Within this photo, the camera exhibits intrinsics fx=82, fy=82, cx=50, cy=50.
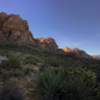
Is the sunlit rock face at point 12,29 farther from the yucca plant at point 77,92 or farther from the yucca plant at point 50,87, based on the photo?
the yucca plant at point 77,92

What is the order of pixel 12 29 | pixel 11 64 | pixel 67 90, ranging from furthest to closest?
1. pixel 12 29
2. pixel 11 64
3. pixel 67 90

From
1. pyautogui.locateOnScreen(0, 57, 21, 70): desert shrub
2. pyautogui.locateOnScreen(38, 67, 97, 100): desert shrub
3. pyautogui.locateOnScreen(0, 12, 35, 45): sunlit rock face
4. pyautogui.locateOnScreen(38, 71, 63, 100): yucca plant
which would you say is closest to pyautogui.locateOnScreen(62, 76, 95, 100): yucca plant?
pyautogui.locateOnScreen(38, 67, 97, 100): desert shrub

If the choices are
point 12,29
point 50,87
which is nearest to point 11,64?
point 50,87

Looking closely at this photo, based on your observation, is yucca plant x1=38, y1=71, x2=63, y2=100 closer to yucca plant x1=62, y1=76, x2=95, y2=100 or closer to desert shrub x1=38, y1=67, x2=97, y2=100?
desert shrub x1=38, y1=67, x2=97, y2=100

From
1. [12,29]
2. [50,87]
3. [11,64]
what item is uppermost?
[12,29]

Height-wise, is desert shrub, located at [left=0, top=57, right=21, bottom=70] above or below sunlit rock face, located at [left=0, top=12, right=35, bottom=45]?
below

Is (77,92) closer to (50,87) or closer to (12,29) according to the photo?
(50,87)

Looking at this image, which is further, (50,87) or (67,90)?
(50,87)

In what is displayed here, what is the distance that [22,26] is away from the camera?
83750mm

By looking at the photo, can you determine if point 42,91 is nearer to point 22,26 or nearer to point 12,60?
point 12,60

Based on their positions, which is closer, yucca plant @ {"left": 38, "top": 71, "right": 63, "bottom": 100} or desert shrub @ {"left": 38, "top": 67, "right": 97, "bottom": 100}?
desert shrub @ {"left": 38, "top": 67, "right": 97, "bottom": 100}

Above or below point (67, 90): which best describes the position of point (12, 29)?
above

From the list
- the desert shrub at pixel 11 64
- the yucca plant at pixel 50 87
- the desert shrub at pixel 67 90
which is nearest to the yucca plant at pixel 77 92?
the desert shrub at pixel 67 90

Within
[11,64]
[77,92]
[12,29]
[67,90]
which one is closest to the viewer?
[77,92]
